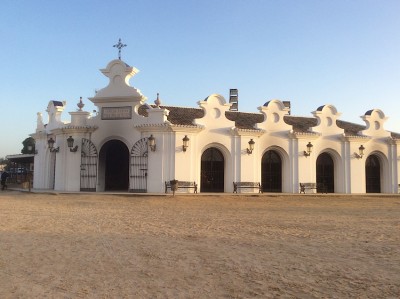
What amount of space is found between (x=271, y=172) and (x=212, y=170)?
399 centimetres

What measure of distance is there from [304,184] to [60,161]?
14.9 m

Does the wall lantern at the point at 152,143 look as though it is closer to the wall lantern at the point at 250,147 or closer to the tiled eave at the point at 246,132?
the tiled eave at the point at 246,132

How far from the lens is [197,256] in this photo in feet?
23.6

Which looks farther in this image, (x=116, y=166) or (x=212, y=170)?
(x=116, y=166)

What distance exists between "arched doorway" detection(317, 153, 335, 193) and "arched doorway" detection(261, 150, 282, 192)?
282cm

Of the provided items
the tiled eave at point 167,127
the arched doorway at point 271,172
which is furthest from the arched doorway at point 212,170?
the arched doorway at point 271,172

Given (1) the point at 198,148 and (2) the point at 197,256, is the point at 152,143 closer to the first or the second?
(1) the point at 198,148

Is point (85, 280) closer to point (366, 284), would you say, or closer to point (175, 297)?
point (175, 297)

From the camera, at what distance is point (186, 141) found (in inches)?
848

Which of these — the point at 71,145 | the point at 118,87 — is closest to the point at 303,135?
the point at 118,87

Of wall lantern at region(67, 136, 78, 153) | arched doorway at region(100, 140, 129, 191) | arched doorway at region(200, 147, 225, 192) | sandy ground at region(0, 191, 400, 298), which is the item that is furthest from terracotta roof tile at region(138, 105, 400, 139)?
sandy ground at region(0, 191, 400, 298)

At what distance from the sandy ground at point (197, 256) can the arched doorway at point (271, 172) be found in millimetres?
11183

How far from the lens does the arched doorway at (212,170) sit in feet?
76.1

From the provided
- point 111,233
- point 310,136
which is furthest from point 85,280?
point 310,136
